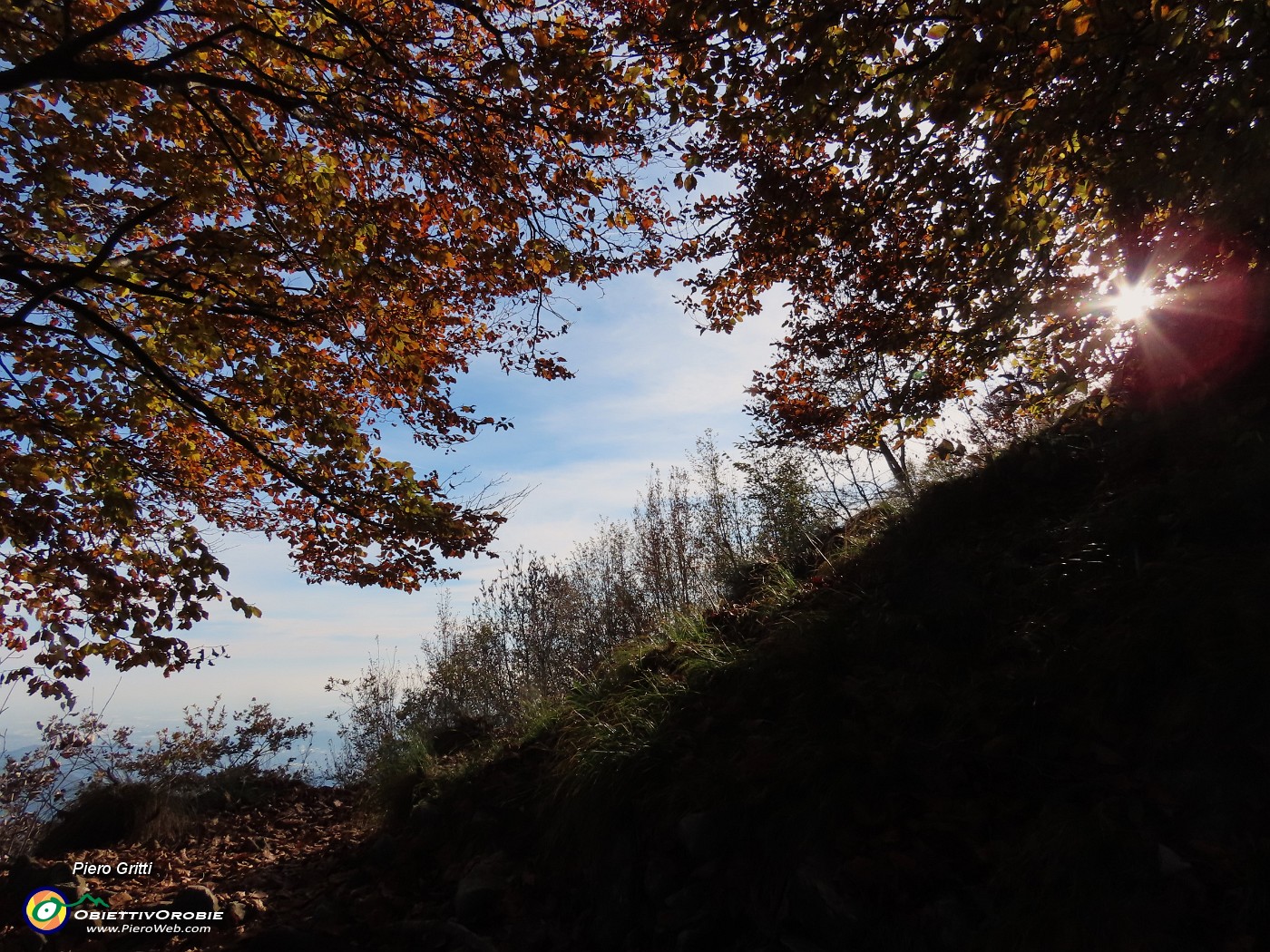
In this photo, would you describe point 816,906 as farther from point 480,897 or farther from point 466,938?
point 480,897

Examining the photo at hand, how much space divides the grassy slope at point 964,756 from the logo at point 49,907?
229 centimetres

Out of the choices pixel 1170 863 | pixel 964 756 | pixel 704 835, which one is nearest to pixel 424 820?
pixel 704 835

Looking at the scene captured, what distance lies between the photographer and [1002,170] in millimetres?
3590

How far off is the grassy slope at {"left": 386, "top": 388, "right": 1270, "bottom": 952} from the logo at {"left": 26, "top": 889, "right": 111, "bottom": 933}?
2291 mm

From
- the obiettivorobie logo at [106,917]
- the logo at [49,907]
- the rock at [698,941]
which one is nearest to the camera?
the rock at [698,941]

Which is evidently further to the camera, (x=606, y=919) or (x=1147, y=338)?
(x=1147, y=338)

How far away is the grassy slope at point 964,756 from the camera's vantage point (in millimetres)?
2277

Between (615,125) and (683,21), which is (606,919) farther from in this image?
(615,125)

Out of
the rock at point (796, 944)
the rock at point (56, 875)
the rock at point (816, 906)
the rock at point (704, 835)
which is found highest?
the rock at point (56, 875)

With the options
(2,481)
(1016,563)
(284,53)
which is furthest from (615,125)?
(2,481)

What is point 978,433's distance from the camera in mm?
7164

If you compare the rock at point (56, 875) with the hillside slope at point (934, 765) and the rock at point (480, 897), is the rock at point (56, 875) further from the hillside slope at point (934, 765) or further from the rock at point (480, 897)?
the rock at point (480, 897)

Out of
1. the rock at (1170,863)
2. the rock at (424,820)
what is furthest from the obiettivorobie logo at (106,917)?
the rock at (1170,863)

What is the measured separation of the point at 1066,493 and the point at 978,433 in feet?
8.26
